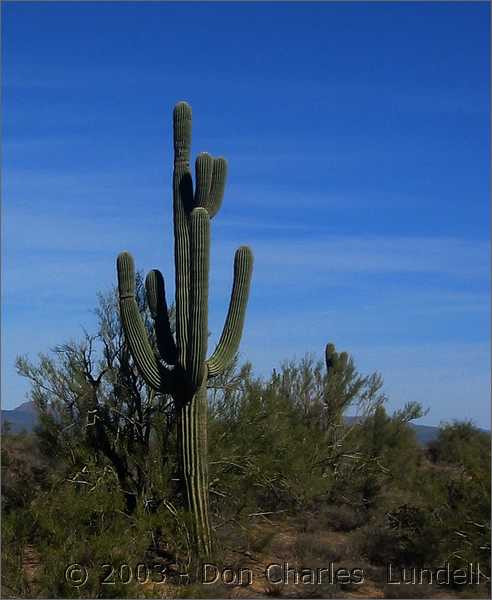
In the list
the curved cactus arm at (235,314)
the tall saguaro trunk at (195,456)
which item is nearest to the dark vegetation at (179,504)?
the tall saguaro trunk at (195,456)

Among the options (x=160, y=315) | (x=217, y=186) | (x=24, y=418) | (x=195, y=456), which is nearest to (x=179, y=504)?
(x=195, y=456)

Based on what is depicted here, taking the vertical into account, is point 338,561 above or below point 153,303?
below

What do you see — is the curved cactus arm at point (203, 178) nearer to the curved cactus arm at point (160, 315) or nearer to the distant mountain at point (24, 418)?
the curved cactus arm at point (160, 315)

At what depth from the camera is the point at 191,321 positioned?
12219 mm

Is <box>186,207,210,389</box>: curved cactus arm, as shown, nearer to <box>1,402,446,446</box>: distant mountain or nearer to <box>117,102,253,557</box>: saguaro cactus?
<box>117,102,253,557</box>: saguaro cactus

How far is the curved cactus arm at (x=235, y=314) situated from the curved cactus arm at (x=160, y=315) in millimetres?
703

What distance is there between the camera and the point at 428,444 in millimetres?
36312

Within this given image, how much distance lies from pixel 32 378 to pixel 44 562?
245 inches

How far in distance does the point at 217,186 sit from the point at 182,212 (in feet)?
2.23

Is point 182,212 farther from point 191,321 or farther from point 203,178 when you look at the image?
point 191,321

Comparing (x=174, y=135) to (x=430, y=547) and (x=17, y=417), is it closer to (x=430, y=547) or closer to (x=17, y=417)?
(x=430, y=547)

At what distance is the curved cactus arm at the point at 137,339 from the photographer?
1276cm

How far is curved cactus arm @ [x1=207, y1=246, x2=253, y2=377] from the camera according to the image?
42.4 feet

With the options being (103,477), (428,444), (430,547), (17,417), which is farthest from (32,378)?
(428,444)
